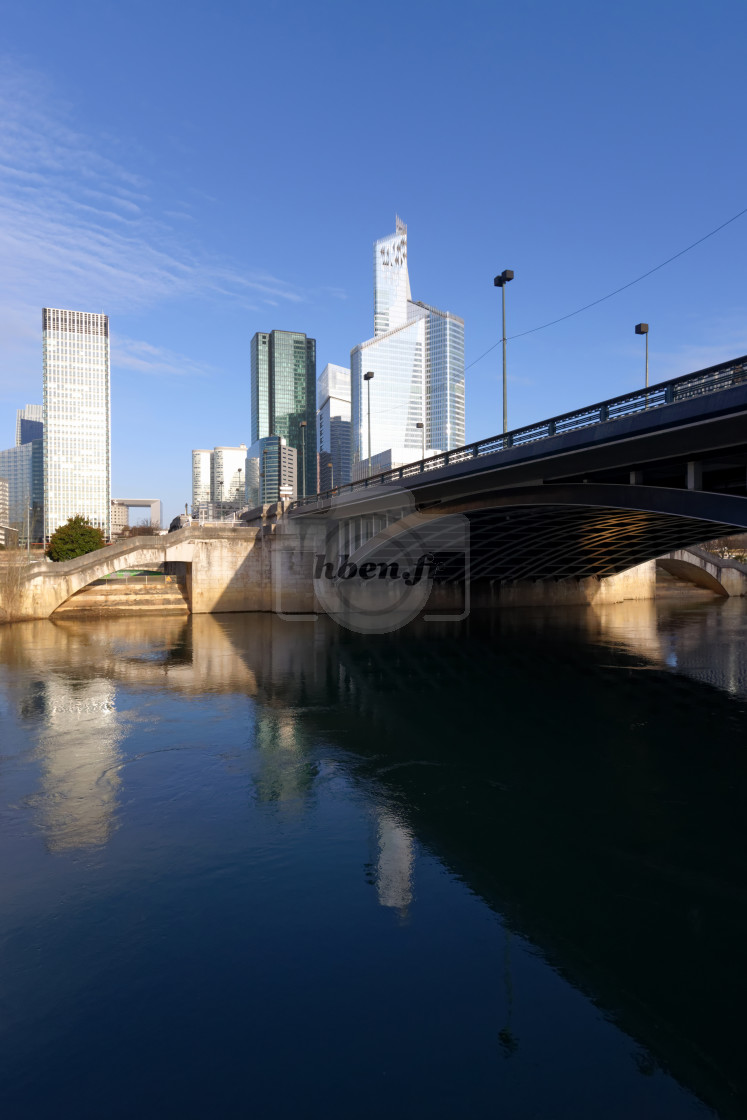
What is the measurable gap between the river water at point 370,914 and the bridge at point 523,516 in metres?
7.57

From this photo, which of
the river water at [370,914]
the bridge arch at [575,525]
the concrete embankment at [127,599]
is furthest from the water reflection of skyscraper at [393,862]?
the concrete embankment at [127,599]

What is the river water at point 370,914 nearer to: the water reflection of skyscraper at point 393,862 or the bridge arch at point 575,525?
the water reflection of skyscraper at point 393,862

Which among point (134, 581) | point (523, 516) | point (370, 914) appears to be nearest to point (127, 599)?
point (134, 581)

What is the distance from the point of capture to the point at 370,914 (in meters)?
8.95

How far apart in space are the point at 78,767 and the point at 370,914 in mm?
9033

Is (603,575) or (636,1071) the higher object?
(603,575)

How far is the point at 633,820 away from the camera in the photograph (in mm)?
12336

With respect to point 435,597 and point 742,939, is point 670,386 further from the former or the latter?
point 435,597

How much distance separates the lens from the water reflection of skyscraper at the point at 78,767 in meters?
11.6

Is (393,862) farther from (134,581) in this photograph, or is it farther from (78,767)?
(134,581)

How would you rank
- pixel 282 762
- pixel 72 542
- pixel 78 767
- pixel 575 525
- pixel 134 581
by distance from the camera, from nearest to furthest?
pixel 78 767 → pixel 282 762 → pixel 575 525 → pixel 134 581 → pixel 72 542

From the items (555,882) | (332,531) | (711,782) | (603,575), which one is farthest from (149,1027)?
(603,575)

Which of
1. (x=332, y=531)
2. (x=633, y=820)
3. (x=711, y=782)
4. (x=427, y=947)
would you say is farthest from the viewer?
(x=332, y=531)

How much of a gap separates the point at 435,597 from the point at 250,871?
45.8 meters
